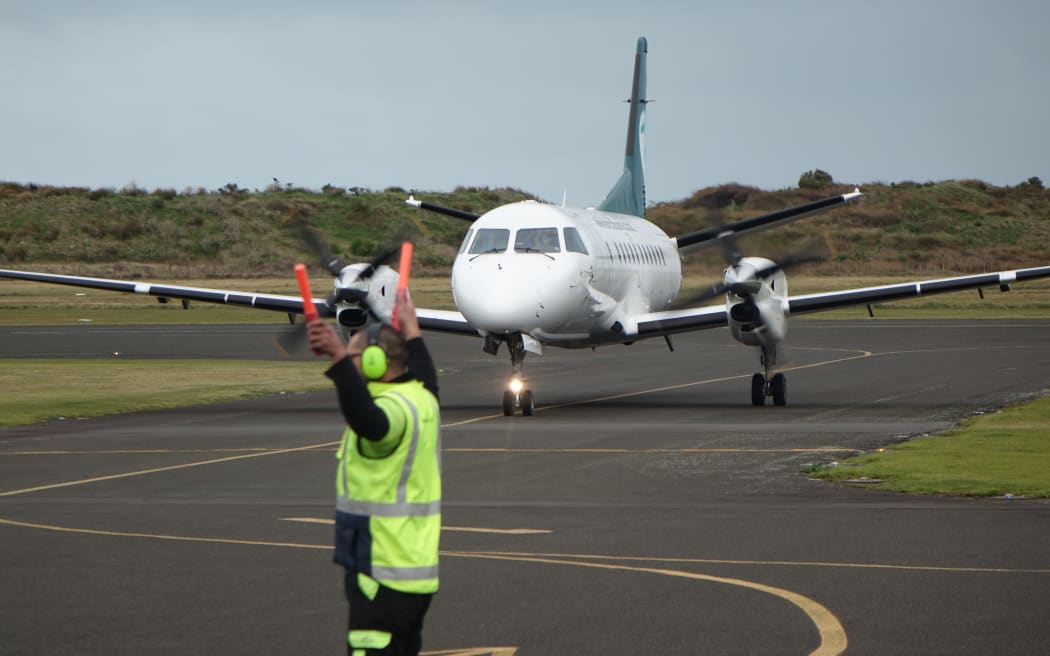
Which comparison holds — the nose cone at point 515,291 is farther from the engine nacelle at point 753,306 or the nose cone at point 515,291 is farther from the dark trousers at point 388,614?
the dark trousers at point 388,614

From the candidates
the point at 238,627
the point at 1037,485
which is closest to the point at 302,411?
the point at 1037,485

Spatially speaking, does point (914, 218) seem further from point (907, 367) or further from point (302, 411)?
point (302, 411)

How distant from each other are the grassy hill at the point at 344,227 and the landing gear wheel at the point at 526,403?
253ft

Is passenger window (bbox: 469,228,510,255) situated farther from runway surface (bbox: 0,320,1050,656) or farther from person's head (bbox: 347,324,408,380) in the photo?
person's head (bbox: 347,324,408,380)

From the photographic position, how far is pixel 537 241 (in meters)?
24.5

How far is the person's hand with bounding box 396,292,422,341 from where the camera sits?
21.7 feet

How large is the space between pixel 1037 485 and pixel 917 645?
24.0 ft

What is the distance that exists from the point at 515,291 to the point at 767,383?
4.81 meters

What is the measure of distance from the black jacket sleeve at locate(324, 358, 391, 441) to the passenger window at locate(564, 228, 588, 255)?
18809mm

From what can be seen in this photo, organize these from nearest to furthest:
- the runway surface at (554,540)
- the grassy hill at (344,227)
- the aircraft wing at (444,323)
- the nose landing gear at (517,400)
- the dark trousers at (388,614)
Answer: the dark trousers at (388,614) < the runway surface at (554,540) < the nose landing gear at (517,400) < the aircraft wing at (444,323) < the grassy hill at (344,227)

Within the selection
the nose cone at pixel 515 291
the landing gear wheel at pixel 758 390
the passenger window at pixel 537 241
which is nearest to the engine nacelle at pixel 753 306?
the landing gear wheel at pixel 758 390

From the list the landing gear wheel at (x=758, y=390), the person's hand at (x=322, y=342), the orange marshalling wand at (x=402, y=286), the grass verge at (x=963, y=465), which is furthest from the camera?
the landing gear wheel at (x=758, y=390)

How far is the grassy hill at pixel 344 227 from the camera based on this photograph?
359ft

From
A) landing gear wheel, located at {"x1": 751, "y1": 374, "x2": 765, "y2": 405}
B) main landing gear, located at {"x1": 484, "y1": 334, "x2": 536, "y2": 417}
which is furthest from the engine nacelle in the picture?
main landing gear, located at {"x1": 484, "y1": 334, "x2": 536, "y2": 417}
